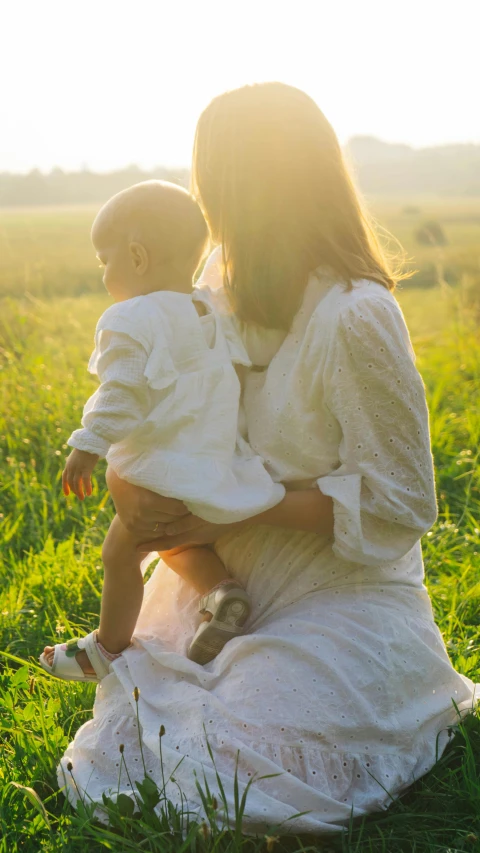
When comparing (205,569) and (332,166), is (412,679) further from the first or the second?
(332,166)

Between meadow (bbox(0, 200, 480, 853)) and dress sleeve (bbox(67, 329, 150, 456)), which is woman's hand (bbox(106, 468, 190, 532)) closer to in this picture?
dress sleeve (bbox(67, 329, 150, 456))

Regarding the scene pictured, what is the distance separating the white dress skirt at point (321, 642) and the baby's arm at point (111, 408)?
1.14 ft

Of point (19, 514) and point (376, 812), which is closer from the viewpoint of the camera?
point (376, 812)

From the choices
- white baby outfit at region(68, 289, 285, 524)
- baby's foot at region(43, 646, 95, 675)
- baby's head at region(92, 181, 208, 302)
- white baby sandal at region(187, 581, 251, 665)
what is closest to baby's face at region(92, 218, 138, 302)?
baby's head at region(92, 181, 208, 302)

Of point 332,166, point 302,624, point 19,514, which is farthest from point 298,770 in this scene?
point 19,514

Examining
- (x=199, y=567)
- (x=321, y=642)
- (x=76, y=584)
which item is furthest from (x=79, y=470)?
(x=76, y=584)

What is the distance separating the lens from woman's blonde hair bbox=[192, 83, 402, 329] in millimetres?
2057

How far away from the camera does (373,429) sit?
200cm

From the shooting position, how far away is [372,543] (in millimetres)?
2029

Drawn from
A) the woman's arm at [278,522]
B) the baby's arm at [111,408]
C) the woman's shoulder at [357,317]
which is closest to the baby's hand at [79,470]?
the baby's arm at [111,408]

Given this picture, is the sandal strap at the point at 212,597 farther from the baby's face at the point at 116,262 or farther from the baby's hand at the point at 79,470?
the baby's face at the point at 116,262

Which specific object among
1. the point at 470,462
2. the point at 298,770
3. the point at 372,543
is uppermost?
the point at 372,543

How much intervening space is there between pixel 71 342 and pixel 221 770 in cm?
486

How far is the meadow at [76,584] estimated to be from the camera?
6.19 ft
